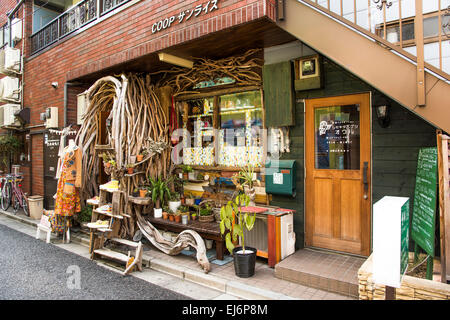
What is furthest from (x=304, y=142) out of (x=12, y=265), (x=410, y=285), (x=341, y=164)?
(x=12, y=265)

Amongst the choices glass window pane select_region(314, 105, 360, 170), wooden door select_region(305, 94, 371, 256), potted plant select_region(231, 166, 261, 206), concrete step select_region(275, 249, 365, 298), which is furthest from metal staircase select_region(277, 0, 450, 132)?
potted plant select_region(231, 166, 261, 206)

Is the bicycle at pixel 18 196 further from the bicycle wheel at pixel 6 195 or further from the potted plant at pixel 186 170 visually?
the potted plant at pixel 186 170

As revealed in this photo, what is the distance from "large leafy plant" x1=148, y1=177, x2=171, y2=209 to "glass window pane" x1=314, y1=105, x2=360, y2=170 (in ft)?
10.9

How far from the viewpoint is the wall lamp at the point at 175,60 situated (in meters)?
6.41

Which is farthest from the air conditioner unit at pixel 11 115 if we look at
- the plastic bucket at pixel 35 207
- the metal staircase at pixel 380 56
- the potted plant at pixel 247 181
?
the metal staircase at pixel 380 56

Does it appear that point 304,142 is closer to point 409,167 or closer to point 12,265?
point 409,167

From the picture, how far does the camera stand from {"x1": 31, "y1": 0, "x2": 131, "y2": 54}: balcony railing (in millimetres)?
8088

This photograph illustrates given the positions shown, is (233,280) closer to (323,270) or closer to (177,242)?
(323,270)

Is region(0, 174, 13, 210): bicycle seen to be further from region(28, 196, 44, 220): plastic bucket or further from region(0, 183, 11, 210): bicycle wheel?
region(28, 196, 44, 220): plastic bucket

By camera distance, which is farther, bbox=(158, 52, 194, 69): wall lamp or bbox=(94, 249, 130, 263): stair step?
bbox=(158, 52, 194, 69): wall lamp

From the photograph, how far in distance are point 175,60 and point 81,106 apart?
3.91 metres

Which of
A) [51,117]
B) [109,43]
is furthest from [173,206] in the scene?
[51,117]

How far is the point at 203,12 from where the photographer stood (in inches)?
218

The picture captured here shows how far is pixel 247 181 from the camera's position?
20.2 feet
